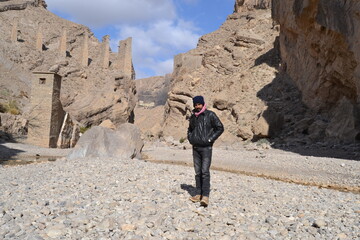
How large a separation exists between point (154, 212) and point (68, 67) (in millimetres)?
35600

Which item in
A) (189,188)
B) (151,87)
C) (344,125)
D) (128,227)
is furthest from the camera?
(151,87)

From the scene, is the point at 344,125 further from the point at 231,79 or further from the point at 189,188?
the point at 231,79

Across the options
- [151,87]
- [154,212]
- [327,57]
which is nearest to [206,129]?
[154,212]

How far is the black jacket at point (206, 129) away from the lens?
4.98 metres

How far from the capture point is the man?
498 centimetres

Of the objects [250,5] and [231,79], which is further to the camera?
[250,5]

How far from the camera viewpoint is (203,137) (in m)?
4.99

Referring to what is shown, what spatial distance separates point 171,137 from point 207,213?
22.5 metres

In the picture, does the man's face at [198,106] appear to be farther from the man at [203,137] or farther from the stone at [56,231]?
the stone at [56,231]

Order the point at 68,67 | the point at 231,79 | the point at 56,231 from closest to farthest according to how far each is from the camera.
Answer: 1. the point at 56,231
2. the point at 231,79
3. the point at 68,67

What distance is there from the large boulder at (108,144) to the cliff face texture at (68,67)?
10075mm

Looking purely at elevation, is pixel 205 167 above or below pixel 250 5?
below

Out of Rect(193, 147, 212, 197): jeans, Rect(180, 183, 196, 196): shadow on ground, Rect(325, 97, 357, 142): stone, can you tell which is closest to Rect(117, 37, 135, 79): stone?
Rect(325, 97, 357, 142): stone

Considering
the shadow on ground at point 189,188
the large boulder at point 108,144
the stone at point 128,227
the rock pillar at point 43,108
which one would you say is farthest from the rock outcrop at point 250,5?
the stone at point 128,227
